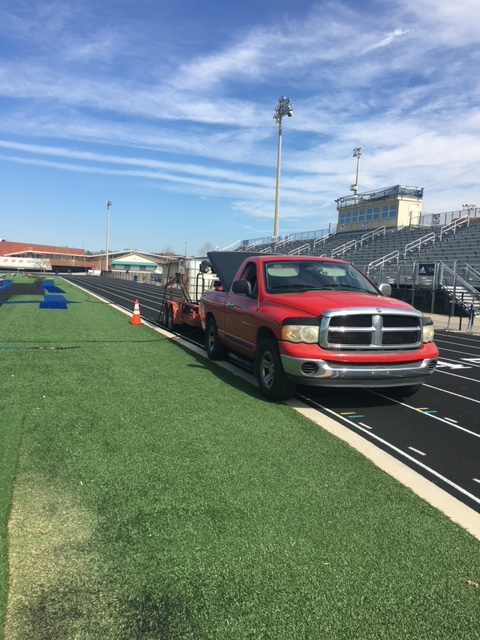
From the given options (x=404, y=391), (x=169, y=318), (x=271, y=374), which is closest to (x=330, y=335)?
(x=271, y=374)

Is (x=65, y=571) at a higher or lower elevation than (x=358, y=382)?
lower

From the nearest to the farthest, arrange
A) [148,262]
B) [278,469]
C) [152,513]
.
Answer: [152,513] < [278,469] < [148,262]

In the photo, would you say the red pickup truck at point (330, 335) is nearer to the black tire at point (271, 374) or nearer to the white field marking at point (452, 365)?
the black tire at point (271, 374)

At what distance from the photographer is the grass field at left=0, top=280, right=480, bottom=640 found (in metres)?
2.45

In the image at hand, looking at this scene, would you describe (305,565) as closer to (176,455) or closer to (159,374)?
(176,455)

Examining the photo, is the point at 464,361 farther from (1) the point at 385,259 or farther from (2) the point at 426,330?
(1) the point at 385,259

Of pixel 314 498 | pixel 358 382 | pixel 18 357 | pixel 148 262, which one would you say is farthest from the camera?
pixel 148 262

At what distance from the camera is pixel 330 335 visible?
239 inches

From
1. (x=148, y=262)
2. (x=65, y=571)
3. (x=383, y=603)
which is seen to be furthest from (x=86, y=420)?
(x=148, y=262)

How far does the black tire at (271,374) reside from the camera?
251 inches

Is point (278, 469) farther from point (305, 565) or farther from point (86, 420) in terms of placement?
point (86, 420)

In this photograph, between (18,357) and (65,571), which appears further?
(18,357)

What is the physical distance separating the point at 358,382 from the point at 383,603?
3642 mm

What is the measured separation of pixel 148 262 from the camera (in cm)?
14938
